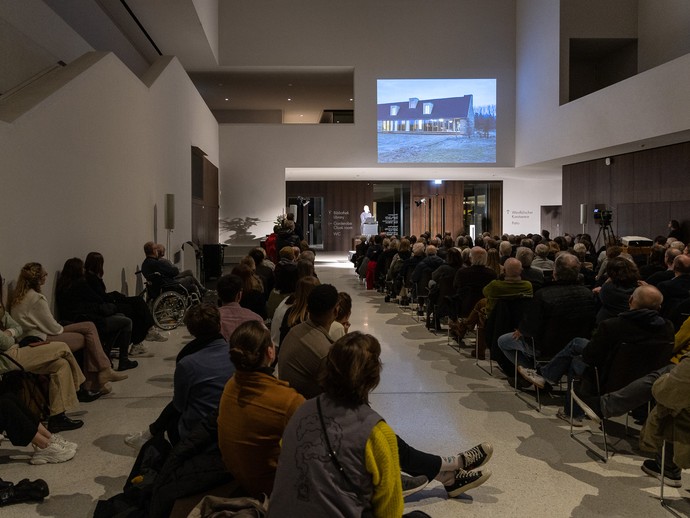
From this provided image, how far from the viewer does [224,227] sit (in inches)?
773

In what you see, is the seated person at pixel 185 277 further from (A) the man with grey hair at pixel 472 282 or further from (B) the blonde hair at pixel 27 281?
(A) the man with grey hair at pixel 472 282

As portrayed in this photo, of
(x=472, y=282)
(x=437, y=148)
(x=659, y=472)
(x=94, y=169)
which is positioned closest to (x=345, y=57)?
(x=437, y=148)

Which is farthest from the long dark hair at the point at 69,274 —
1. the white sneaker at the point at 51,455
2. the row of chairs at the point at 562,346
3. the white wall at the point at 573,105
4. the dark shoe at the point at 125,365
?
the white wall at the point at 573,105

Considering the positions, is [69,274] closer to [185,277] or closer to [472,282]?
[185,277]

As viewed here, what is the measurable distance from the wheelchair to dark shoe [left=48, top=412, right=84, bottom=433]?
11.9 ft

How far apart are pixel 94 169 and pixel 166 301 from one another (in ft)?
6.17

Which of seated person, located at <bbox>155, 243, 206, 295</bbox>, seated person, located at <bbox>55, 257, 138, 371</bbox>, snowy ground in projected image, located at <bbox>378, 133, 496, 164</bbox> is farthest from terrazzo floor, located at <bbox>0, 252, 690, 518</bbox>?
snowy ground in projected image, located at <bbox>378, 133, 496, 164</bbox>

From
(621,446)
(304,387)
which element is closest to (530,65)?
(621,446)

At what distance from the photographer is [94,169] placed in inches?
299

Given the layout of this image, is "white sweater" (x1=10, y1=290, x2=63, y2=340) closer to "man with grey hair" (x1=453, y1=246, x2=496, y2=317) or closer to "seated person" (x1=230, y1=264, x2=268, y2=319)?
"seated person" (x1=230, y1=264, x2=268, y2=319)

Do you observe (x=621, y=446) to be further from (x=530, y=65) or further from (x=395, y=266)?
(x=530, y=65)

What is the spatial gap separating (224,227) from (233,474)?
17.4 m

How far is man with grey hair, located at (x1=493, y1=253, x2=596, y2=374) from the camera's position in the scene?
5027 mm

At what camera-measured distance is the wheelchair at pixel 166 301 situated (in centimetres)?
834
